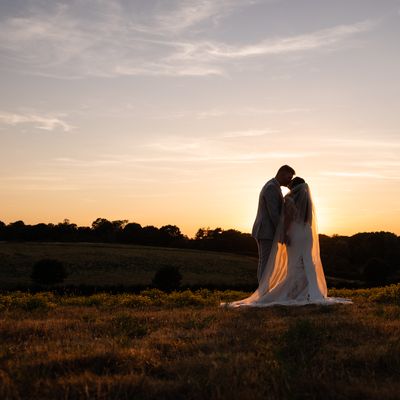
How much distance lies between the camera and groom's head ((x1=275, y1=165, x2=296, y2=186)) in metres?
14.2

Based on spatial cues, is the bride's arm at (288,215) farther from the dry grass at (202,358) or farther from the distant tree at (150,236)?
the distant tree at (150,236)

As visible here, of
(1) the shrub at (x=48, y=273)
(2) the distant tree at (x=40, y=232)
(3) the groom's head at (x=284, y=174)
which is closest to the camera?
(3) the groom's head at (x=284, y=174)

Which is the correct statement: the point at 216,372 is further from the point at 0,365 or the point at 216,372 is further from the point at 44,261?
the point at 44,261

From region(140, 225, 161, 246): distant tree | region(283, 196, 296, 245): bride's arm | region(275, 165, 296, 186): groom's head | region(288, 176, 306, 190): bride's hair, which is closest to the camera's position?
region(283, 196, 296, 245): bride's arm

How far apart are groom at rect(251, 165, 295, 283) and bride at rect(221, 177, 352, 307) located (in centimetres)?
18

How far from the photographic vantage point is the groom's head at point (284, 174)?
14.2 meters

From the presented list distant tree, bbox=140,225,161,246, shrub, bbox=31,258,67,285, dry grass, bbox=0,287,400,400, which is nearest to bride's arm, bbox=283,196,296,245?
dry grass, bbox=0,287,400,400

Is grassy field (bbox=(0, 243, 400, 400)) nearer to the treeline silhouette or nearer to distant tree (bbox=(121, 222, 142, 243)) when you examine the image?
the treeline silhouette

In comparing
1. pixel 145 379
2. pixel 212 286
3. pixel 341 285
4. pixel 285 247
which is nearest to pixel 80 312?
pixel 285 247

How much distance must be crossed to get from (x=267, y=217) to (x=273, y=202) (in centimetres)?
43

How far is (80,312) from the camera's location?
12102 millimetres

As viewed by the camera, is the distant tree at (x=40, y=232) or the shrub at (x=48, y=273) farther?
the distant tree at (x=40, y=232)

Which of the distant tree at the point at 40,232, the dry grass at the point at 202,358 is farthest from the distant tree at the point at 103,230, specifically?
the dry grass at the point at 202,358

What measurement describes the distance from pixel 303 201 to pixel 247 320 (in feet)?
16.1
